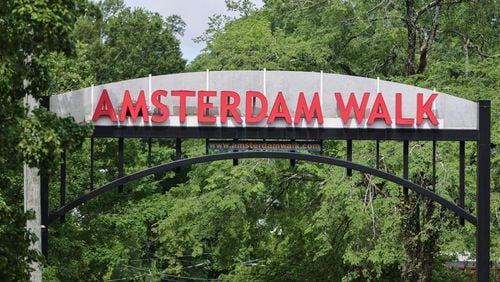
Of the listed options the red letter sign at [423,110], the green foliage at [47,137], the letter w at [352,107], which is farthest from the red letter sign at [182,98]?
the red letter sign at [423,110]

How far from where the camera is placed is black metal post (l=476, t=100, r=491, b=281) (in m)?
17.7

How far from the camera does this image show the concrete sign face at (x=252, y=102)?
668 inches

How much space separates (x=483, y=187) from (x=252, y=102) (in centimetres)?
397

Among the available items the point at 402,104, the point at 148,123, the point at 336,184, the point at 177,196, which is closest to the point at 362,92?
the point at 402,104

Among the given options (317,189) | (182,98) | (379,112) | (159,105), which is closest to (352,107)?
(379,112)

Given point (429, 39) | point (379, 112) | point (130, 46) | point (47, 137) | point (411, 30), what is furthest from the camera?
point (130, 46)

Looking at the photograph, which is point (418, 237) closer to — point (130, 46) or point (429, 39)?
point (429, 39)

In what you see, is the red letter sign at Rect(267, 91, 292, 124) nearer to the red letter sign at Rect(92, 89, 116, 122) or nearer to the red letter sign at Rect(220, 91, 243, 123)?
the red letter sign at Rect(220, 91, 243, 123)

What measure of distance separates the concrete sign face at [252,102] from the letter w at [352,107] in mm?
16

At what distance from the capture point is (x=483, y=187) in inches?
698

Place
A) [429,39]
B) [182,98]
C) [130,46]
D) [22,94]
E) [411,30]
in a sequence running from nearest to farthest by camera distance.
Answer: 1. [22,94]
2. [182,98]
3. [411,30]
4. [429,39]
5. [130,46]

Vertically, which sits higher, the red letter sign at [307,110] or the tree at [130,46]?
the tree at [130,46]

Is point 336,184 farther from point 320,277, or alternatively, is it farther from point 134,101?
point 134,101

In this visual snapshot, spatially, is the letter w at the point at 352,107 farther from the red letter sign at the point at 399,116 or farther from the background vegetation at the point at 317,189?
the background vegetation at the point at 317,189
